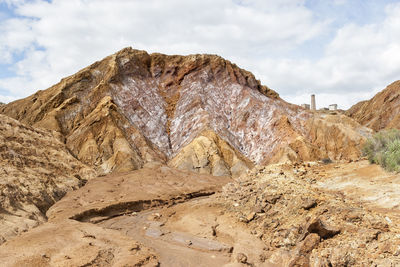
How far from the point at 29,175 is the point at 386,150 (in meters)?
15.1

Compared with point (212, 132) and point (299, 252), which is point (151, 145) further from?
point (299, 252)

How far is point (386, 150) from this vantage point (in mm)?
11977

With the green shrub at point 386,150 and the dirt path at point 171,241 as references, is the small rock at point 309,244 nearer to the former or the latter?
the dirt path at point 171,241

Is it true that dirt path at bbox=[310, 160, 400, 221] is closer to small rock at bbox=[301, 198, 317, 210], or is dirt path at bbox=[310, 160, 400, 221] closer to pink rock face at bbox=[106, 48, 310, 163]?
small rock at bbox=[301, 198, 317, 210]

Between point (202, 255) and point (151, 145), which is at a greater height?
point (151, 145)

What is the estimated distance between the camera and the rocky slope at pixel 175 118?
2444cm

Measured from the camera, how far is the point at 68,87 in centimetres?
2947

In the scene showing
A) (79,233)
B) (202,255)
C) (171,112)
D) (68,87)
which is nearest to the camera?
(202,255)

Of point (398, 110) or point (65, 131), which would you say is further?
point (398, 110)

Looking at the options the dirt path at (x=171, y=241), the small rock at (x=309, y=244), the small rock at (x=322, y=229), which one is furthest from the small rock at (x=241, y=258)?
the small rock at (x=322, y=229)

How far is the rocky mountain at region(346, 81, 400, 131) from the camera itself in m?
40.4

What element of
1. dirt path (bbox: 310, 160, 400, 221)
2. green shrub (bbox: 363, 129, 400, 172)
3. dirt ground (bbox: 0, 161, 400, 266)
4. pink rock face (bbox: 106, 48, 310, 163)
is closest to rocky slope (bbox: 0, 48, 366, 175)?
pink rock face (bbox: 106, 48, 310, 163)

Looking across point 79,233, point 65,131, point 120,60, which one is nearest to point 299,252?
point 79,233

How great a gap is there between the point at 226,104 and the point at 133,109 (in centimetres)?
1001
